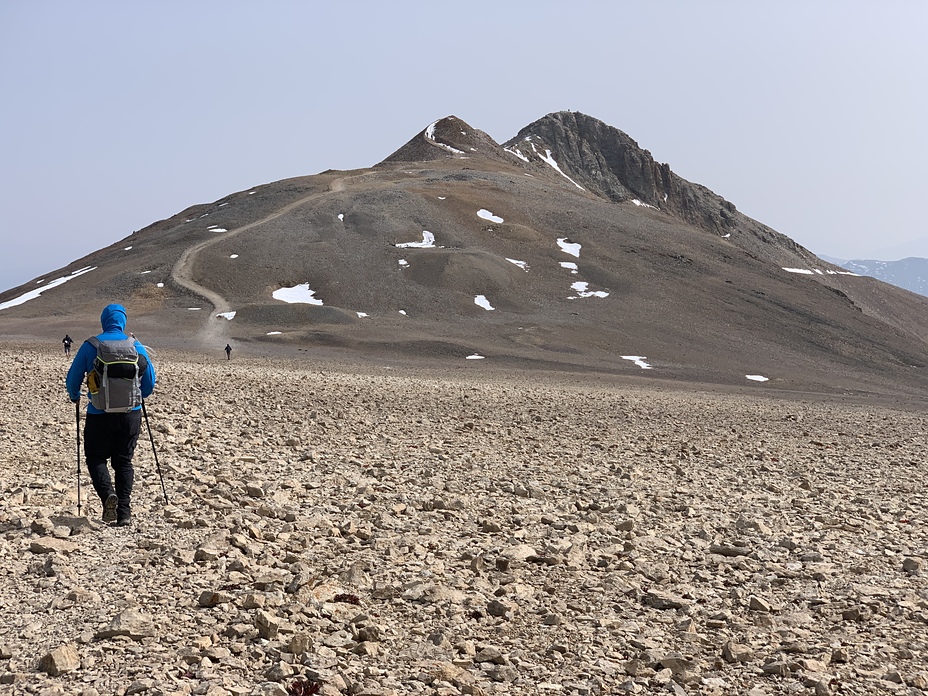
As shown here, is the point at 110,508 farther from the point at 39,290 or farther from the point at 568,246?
the point at 568,246

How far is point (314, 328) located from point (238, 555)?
49358 millimetres

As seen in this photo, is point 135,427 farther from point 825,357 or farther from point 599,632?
point 825,357

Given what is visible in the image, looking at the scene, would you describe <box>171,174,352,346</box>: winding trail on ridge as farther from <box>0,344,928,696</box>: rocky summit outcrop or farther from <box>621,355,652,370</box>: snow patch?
<box>0,344,928,696</box>: rocky summit outcrop

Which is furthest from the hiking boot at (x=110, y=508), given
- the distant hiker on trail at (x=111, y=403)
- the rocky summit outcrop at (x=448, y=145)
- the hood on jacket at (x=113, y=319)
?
the rocky summit outcrop at (x=448, y=145)

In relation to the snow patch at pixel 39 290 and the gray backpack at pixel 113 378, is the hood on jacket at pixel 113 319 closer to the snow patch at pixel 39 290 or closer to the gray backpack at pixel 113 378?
the gray backpack at pixel 113 378

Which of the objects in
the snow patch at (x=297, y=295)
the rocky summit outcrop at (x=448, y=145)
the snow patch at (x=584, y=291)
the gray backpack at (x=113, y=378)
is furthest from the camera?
the rocky summit outcrop at (x=448, y=145)

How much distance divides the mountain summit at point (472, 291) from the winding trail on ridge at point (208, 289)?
0.94 ft

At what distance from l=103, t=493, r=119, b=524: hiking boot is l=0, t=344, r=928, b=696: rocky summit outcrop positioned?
132 mm

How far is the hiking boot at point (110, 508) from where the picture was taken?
30.4 feet

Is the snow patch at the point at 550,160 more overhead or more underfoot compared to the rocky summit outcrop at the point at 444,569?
more overhead

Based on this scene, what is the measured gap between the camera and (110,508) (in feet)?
30.5

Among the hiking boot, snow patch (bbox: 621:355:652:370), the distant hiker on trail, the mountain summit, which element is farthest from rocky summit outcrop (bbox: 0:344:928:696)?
snow patch (bbox: 621:355:652:370)

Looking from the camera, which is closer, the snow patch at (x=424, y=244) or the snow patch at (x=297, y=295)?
the snow patch at (x=297, y=295)

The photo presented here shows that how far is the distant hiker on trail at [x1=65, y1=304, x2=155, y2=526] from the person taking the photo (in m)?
9.26
